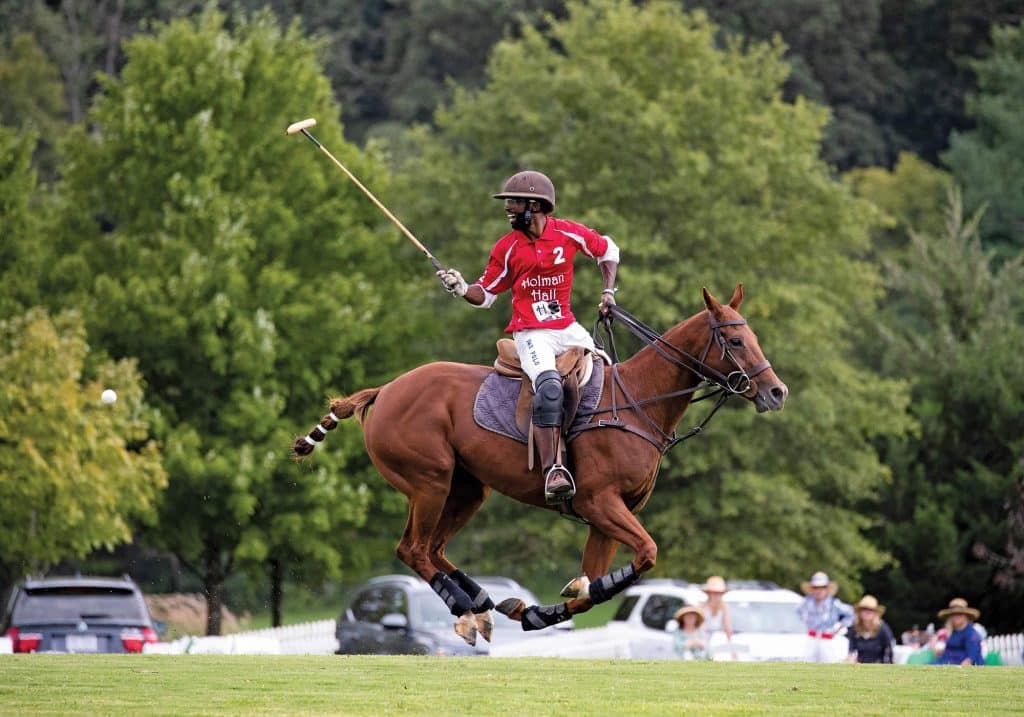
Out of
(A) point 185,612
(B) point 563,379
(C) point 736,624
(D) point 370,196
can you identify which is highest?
(D) point 370,196

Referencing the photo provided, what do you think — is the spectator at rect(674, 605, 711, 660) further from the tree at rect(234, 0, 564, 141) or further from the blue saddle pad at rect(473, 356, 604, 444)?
the tree at rect(234, 0, 564, 141)

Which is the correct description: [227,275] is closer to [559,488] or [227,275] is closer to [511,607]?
[511,607]

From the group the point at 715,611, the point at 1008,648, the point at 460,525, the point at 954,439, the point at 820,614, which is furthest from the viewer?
the point at 954,439

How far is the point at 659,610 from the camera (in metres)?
26.7

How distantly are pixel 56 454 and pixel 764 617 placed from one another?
1164 cm

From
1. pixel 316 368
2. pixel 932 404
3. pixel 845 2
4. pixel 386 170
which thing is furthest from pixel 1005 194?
pixel 316 368

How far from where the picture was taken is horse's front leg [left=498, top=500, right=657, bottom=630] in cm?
1364

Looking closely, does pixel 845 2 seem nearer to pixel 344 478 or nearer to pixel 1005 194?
pixel 1005 194

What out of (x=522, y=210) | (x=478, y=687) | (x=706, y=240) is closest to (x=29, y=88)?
(x=706, y=240)

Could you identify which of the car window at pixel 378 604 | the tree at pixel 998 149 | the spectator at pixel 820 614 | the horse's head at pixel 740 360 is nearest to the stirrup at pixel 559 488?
the horse's head at pixel 740 360

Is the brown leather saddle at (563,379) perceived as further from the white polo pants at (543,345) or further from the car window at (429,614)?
the car window at (429,614)

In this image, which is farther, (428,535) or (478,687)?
(428,535)

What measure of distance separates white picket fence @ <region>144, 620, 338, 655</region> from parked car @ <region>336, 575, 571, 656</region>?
0.67m

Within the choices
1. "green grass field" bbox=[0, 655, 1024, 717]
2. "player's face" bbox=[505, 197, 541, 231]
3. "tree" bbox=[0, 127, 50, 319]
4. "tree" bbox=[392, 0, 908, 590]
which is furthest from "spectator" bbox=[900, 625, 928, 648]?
"tree" bbox=[0, 127, 50, 319]
